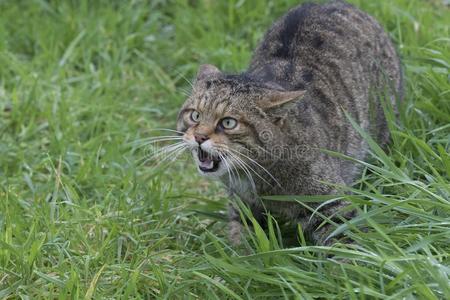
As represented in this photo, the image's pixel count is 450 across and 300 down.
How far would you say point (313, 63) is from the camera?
4.39 metres

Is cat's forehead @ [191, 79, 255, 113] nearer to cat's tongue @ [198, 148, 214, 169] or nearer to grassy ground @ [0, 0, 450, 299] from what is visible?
cat's tongue @ [198, 148, 214, 169]

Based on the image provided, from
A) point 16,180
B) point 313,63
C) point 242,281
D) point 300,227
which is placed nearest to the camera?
point 242,281

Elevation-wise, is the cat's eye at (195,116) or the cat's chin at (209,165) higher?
the cat's eye at (195,116)

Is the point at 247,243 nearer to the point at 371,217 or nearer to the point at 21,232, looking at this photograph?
the point at 371,217

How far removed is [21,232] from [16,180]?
2.69 feet

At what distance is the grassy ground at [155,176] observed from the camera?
336cm

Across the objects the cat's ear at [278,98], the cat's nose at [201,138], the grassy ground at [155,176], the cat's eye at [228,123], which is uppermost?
the cat's ear at [278,98]

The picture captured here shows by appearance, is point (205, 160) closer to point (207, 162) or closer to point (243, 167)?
point (207, 162)

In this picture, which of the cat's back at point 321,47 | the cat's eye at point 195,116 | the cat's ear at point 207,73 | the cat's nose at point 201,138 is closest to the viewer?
the cat's nose at point 201,138

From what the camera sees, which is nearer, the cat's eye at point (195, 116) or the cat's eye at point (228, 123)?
the cat's eye at point (228, 123)

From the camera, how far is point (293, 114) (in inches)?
155

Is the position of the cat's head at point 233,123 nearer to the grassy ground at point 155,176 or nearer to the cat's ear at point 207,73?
the cat's ear at point 207,73

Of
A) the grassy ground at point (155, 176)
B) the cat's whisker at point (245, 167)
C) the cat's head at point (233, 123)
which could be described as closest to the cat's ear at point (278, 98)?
the cat's head at point (233, 123)

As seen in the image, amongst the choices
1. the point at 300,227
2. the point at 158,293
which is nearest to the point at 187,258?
the point at 158,293
